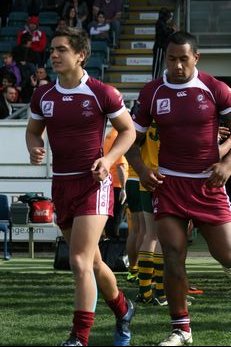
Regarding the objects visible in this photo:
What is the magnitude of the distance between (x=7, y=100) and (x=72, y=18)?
4.42 meters

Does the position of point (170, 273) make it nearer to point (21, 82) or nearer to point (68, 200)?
point (68, 200)

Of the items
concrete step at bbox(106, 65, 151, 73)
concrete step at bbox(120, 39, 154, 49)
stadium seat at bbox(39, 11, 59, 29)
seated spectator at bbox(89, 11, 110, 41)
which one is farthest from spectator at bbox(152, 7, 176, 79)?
stadium seat at bbox(39, 11, 59, 29)

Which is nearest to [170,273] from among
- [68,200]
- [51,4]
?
[68,200]

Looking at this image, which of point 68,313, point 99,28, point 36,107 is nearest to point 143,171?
point 36,107

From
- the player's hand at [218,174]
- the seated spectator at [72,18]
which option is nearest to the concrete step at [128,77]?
the seated spectator at [72,18]

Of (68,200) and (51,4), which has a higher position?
(68,200)

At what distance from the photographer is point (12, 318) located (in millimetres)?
8797

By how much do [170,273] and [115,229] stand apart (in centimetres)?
690

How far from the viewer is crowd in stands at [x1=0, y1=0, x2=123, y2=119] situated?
20.5 meters

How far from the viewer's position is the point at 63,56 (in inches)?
279

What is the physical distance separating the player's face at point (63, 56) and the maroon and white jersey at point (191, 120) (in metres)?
0.63

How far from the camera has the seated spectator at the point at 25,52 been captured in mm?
21984

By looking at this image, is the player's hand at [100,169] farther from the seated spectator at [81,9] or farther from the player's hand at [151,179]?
the seated spectator at [81,9]

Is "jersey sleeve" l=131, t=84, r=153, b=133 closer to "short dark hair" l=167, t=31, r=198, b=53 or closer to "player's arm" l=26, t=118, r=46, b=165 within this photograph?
"short dark hair" l=167, t=31, r=198, b=53
